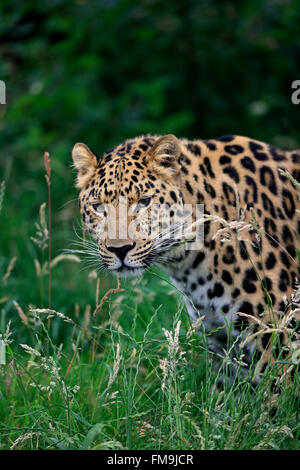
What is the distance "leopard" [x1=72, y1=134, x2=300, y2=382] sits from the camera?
496cm

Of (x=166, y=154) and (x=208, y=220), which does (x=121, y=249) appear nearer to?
(x=208, y=220)

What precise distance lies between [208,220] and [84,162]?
119 centimetres

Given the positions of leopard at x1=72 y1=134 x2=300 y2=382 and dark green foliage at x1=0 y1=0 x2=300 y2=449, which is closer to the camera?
leopard at x1=72 y1=134 x2=300 y2=382

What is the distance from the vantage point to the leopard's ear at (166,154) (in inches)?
201

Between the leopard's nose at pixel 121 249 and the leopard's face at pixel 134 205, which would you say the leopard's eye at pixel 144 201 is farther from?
the leopard's nose at pixel 121 249

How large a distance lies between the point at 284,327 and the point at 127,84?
7706 millimetres

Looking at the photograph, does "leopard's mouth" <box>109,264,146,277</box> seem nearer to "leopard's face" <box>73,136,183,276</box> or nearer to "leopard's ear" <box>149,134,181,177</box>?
"leopard's face" <box>73,136,183,276</box>

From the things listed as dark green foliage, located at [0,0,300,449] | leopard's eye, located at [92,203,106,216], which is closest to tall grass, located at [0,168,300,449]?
leopard's eye, located at [92,203,106,216]

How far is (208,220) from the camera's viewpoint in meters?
4.91

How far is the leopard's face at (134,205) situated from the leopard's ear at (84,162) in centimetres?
13

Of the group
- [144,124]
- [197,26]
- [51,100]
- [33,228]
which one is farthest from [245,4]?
[33,228]

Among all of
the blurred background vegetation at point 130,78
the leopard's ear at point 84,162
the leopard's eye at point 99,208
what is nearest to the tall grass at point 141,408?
the leopard's eye at point 99,208

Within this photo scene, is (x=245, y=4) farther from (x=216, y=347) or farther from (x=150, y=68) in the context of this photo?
(x=216, y=347)

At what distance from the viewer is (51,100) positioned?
9.87 m
